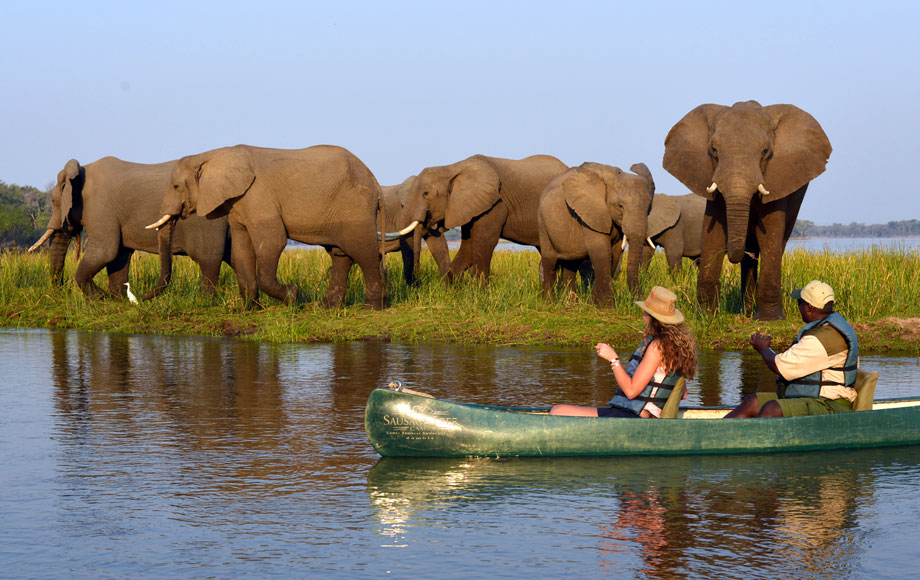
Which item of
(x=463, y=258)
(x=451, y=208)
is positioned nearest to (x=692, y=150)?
(x=451, y=208)

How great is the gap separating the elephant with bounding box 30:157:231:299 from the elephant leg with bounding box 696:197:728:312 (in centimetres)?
880

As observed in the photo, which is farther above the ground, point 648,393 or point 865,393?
point 648,393

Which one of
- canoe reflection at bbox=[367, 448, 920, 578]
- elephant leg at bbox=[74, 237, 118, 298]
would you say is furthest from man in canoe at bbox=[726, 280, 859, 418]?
elephant leg at bbox=[74, 237, 118, 298]

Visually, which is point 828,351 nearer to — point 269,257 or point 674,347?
point 674,347

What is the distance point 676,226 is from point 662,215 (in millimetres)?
1221

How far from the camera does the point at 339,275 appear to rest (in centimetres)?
2105

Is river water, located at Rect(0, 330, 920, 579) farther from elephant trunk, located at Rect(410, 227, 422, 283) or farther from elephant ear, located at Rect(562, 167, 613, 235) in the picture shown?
elephant trunk, located at Rect(410, 227, 422, 283)

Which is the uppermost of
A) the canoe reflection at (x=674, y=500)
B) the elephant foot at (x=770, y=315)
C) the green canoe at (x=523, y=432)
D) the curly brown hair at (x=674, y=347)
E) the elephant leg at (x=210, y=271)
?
the elephant leg at (x=210, y=271)

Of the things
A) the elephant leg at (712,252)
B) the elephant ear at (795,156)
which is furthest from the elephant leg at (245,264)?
the elephant ear at (795,156)

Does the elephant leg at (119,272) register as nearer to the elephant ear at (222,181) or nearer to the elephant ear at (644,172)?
the elephant ear at (222,181)

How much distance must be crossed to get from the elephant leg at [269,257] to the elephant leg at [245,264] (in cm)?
15

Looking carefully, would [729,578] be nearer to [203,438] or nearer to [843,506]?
[843,506]

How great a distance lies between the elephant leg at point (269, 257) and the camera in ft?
64.0

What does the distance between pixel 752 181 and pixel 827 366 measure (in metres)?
7.10
